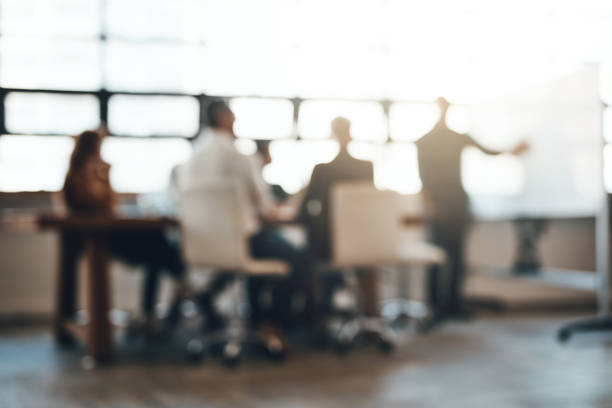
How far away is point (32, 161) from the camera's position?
5.38m

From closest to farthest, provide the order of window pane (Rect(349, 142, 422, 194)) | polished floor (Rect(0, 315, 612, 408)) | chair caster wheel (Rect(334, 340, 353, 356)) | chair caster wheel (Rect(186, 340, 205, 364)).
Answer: polished floor (Rect(0, 315, 612, 408)) < chair caster wheel (Rect(186, 340, 205, 364)) < chair caster wheel (Rect(334, 340, 353, 356)) < window pane (Rect(349, 142, 422, 194))

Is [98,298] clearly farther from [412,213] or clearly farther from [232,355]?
[412,213]

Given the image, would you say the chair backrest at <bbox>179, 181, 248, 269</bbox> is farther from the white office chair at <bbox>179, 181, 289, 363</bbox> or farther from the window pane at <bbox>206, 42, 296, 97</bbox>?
the window pane at <bbox>206, 42, 296, 97</bbox>

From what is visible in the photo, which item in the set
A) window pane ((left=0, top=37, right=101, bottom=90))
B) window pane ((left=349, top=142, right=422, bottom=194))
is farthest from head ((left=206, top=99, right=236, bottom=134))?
window pane ((left=349, top=142, right=422, bottom=194))

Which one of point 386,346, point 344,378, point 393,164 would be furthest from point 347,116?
point 344,378

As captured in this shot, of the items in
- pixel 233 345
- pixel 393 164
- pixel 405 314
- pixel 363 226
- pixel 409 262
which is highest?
pixel 393 164

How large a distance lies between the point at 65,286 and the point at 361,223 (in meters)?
1.87

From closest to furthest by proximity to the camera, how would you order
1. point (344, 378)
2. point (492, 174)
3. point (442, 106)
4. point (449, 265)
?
point (344, 378) → point (442, 106) → point (449, 265) → point (492, 174)

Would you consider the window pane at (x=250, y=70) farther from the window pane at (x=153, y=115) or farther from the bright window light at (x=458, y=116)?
the bright window light at (x=458, y=116)

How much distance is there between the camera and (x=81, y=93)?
5523mm

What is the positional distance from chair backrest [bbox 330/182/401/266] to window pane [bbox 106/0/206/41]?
2.80m

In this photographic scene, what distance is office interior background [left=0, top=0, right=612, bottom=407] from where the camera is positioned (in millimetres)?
4473

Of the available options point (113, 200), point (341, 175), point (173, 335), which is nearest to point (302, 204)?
point (341, 175)

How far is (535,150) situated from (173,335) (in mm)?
2808
